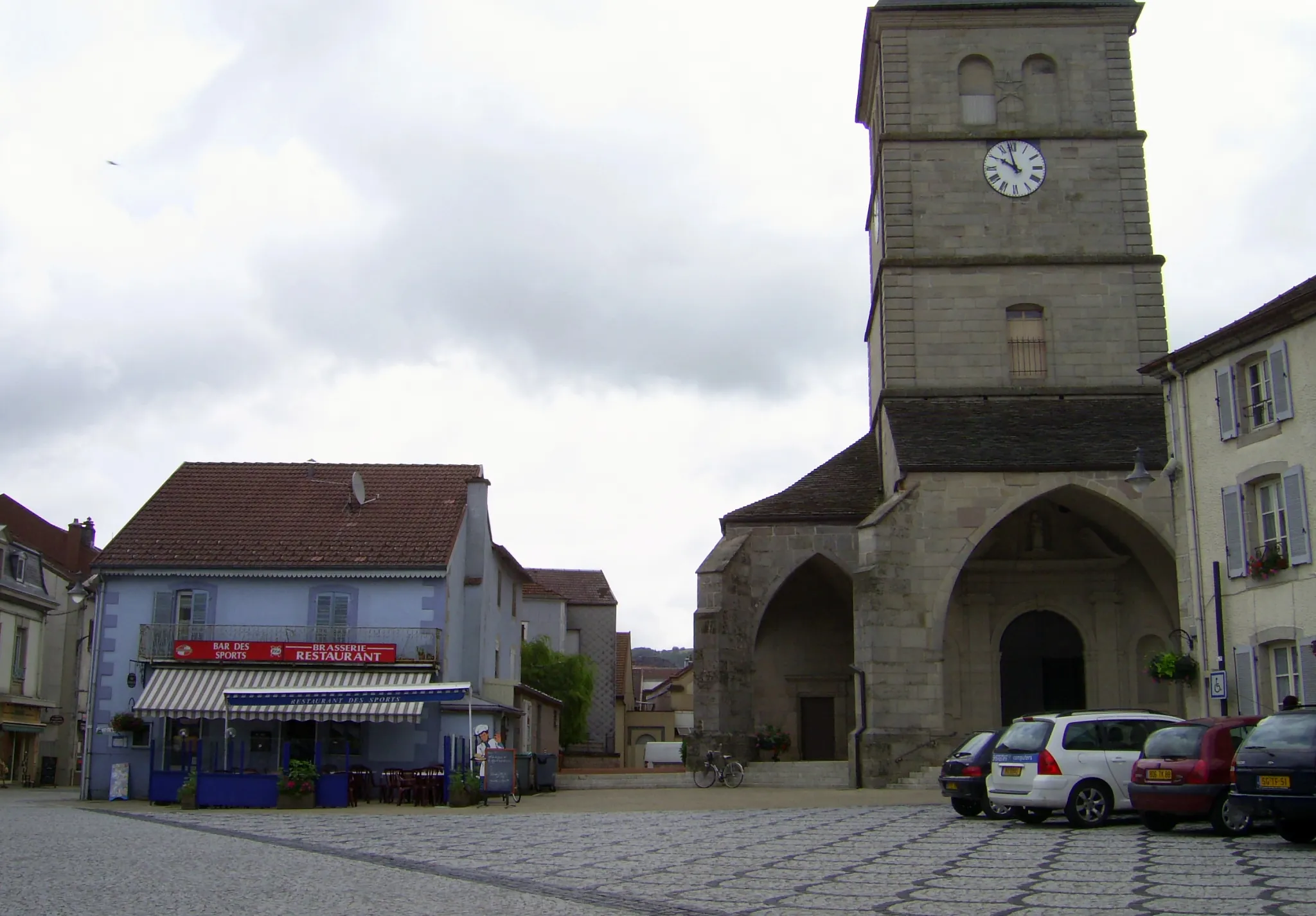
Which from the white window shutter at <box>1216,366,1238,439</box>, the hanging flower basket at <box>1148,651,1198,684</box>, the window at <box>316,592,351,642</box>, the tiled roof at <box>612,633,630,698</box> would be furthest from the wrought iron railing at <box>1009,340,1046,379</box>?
the tiled roof at <box>612,633,630,698</box>

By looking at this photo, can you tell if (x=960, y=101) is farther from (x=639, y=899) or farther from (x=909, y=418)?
(x=639, y=899)

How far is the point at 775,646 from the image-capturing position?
3181cm

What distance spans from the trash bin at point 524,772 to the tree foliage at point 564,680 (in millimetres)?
20269

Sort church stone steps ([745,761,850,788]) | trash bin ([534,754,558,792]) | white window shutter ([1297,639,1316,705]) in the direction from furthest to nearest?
church stone steps ([745,761,850,788]) < trash bin ([534,754,558,792]) < white window shutter ([1297,639,1316,705])

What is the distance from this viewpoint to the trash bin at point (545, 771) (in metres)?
26.2

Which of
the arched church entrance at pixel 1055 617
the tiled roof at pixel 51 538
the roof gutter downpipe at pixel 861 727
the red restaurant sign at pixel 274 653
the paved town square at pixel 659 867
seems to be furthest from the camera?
the tiled roof at pixel 51 538

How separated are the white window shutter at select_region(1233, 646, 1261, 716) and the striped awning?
42.1ft

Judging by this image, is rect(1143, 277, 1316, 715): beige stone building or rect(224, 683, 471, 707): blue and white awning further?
rect(224, 683, 471, 707): blue and white awning

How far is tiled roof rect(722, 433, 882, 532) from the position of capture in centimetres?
2961

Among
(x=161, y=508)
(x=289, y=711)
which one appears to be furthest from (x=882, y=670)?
(x=161, y=508)

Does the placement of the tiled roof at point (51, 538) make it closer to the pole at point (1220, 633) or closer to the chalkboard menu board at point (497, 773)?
the chalkboard menu board at point (497, 773)

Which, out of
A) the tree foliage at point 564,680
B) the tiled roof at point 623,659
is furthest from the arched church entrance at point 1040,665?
the tiled roof at point 623,659

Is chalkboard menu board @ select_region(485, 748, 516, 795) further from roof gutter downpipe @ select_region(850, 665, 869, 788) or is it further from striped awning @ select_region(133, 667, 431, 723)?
roof gutter downpipe @ select_region(850, 665, 869, 788)

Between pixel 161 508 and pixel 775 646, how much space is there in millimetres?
14213
